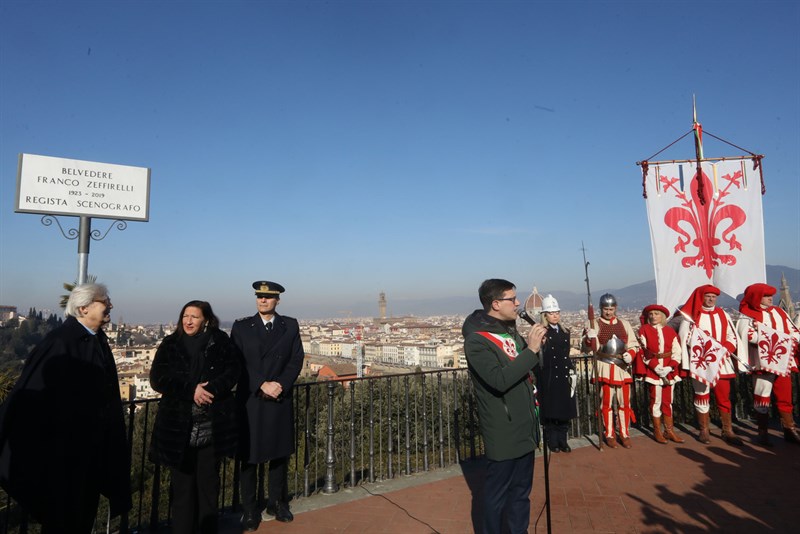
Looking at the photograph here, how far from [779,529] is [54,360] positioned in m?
4.94

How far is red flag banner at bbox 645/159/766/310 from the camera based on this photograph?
8000 millimetres

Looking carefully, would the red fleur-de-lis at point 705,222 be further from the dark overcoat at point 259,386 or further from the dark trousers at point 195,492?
the dark trousers at point 195,492

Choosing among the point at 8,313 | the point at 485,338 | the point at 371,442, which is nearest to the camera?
the point at 485,338

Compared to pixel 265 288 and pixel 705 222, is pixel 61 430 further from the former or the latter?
pixel 705 222

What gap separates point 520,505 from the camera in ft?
9.75

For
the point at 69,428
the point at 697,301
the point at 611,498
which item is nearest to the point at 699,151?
the point at 697,301

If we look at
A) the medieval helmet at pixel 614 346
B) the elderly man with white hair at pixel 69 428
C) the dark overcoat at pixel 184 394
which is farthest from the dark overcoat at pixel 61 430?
the medieval helmet at pixel 614 346

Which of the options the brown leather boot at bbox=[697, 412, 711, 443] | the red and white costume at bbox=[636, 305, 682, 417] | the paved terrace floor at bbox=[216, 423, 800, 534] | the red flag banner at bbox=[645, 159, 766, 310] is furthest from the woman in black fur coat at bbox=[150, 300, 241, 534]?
the red flag banner at bbox=[645, 159, 766, 310]

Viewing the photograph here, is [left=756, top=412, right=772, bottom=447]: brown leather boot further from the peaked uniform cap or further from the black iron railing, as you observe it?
the peaked uniform cap

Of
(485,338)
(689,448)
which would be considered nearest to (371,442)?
(485,338)

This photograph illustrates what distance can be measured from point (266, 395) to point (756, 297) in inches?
237

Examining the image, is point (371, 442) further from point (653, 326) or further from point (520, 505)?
point (653, 326)

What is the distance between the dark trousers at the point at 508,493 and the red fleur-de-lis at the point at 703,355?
3938 millimetres

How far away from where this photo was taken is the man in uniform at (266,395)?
3.68m
